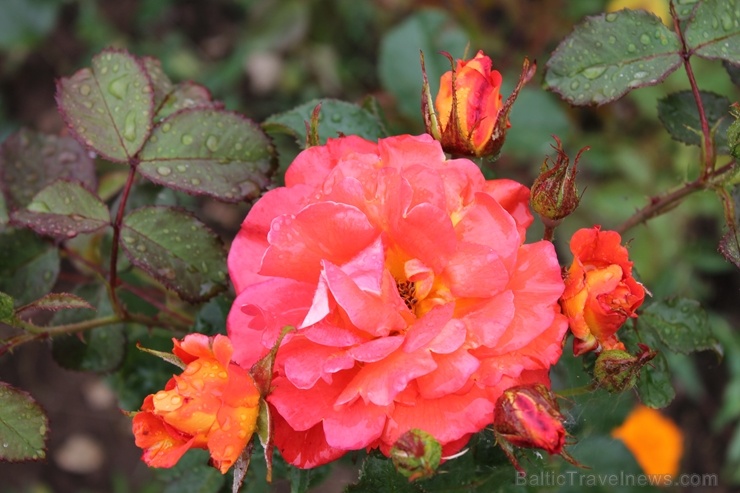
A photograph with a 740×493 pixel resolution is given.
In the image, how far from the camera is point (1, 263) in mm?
1051

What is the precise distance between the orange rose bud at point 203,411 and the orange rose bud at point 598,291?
1.06 feet

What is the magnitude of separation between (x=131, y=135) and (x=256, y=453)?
43 cm

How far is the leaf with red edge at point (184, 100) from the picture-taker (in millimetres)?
1031

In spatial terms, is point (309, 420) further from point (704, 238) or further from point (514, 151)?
point (704, 238)

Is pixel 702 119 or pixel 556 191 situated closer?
pixel 556 191

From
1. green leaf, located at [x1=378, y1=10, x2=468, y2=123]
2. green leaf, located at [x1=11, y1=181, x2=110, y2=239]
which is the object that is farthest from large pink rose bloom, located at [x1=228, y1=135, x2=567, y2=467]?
green leaf, located at [x1=378, y1=10, x2=468, y2=123]

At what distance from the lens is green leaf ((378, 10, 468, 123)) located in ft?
5.55

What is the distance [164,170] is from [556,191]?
471 millimetres

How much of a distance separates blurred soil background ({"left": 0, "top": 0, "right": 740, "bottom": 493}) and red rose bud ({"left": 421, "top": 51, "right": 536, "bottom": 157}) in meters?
1.20

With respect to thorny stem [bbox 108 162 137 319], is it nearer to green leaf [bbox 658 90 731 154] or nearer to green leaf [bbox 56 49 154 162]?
green leaf [bbox 56 49 154 162]

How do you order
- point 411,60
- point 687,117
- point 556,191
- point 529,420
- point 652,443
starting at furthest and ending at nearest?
point 652,443 → point 411,60 → point 687,117 → point 556,191 → point 529,420

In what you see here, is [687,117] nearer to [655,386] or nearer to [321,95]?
[655,386]

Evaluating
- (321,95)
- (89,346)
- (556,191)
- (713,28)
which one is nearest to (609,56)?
(713,28)

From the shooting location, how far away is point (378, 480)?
32.2 inches
